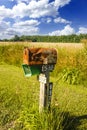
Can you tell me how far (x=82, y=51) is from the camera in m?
10.5

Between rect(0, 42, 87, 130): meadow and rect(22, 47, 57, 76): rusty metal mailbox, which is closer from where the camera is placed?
rect(22, 47, 57, 76): rusty metal mailbox

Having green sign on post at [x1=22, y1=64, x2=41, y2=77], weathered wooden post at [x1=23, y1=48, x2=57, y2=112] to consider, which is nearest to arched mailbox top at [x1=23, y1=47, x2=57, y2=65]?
weathered wooden post at [x1=23, y1=48, x2=57, y2=112]

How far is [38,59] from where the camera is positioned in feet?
16.6

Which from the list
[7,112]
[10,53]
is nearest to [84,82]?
[7,112]

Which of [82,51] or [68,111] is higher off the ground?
[82,51]

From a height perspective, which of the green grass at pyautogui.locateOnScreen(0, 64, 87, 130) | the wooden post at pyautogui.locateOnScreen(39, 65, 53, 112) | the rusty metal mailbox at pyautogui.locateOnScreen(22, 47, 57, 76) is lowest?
the green grass at pyautogui.locateOnScreen(0, 64, 87, 130)

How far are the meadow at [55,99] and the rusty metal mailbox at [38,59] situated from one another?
70cm

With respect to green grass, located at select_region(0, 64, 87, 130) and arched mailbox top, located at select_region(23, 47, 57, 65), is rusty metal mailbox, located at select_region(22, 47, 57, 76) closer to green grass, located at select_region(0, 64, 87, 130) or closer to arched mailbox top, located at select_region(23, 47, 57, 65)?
arched mailbox top, located at select_region(23, 47, 57, 65)

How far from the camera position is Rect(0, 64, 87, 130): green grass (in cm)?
498

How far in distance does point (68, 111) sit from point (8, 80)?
13.5 ft

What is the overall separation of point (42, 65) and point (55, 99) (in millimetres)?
738

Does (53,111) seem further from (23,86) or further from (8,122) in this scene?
(23,86)

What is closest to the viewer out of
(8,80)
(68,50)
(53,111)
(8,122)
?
(53,111)

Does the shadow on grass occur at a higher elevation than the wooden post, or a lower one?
lower
